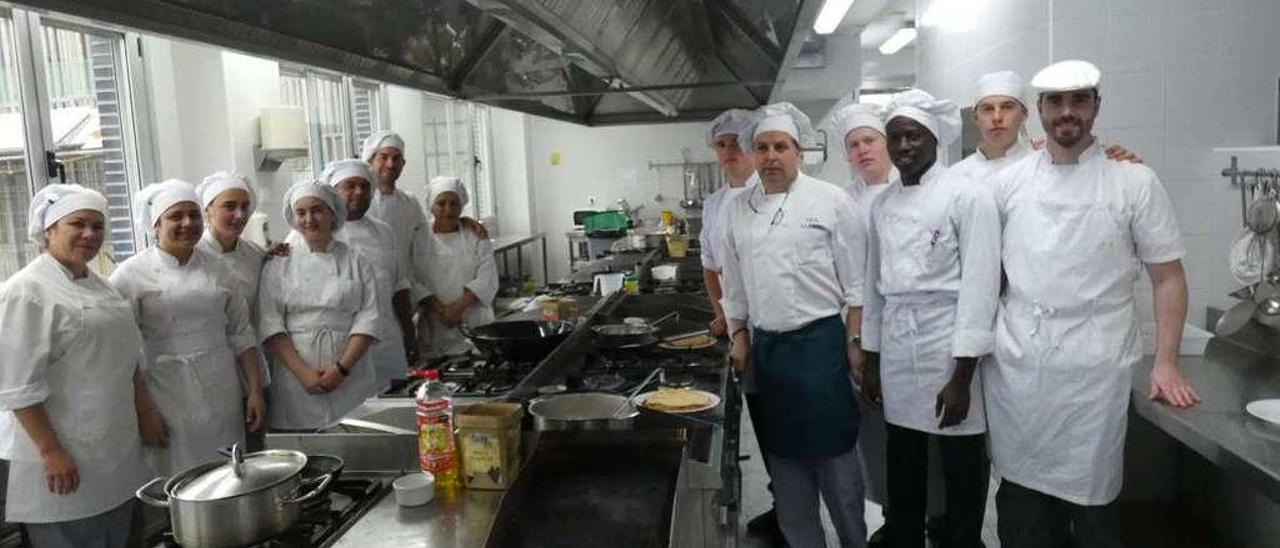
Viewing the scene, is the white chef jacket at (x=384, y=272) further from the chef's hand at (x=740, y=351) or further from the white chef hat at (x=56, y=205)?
the chef's hand at (x=740, y=351)

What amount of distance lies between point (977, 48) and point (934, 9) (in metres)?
0.82

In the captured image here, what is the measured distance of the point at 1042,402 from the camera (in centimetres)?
209

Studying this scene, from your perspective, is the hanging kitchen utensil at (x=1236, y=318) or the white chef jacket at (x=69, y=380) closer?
the white chef jacket at (x=69, y=380)

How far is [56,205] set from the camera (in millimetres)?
2225

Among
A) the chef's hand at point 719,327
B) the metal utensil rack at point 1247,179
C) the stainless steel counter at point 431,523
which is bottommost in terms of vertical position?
the stainless steel counter at point 431,523

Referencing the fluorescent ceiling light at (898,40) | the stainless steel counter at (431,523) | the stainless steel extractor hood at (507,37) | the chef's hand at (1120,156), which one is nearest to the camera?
the stainless steel counter at (431,523)

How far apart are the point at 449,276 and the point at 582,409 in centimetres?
178

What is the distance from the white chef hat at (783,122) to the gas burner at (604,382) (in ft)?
2.80

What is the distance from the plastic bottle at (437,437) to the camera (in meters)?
1.59

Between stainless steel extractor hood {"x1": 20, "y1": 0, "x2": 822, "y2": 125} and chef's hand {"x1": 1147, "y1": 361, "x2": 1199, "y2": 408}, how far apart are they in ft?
3.89

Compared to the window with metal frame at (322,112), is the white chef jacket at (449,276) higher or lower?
lower

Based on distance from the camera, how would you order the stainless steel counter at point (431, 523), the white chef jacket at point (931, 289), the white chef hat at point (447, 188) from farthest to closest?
the white chef hat at point (447, 188) < the white chef jacket at point (931, 289) < the stainless steel counter at point (431, 523)

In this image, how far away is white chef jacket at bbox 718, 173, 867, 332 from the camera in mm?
2482

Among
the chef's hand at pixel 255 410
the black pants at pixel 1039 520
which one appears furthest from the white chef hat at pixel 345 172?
the black pants at pixel 1039 520
